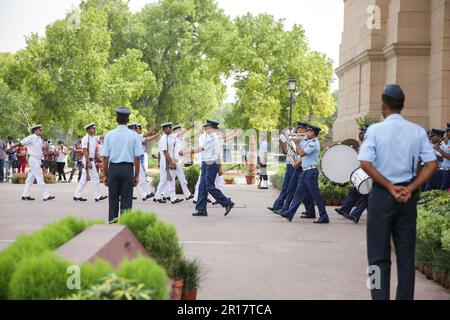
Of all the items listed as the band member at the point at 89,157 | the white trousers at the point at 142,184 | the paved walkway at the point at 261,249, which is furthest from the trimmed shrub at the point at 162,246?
the white trousers at the point at 142,184

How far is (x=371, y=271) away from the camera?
5.70 meters

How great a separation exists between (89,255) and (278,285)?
3346mm

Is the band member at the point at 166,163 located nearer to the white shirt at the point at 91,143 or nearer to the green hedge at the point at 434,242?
the white shirt at the point at 91,143

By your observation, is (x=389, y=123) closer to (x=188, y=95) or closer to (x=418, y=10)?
(x=418, y=10)

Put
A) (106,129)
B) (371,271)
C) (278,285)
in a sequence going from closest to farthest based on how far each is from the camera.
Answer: (371,271) → (278,285) → (106,129)

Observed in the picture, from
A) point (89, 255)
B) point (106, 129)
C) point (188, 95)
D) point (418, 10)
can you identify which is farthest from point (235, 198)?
point (188, 95)

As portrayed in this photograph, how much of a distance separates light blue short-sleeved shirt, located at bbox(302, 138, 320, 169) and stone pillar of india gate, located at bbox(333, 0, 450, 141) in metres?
7.41

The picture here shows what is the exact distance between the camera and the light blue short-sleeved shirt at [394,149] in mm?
5707

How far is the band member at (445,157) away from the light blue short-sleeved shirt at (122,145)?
858cm

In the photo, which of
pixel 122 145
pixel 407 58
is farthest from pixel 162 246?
pixel 407 58

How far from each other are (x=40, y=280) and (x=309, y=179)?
988 cm

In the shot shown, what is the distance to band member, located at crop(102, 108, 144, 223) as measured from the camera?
1011 cm

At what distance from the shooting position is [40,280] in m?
3.73

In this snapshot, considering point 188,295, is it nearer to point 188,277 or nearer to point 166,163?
point 188,277
